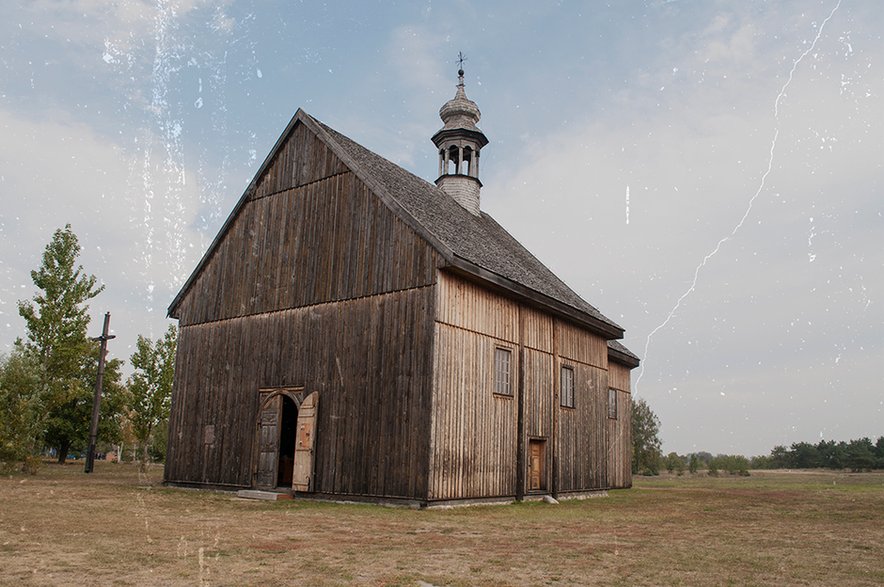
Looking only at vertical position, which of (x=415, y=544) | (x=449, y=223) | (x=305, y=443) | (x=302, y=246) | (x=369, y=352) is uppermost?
(x=449, y=223)

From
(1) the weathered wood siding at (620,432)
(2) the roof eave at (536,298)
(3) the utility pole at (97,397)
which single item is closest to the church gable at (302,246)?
(2) the roof eave at (536,298)

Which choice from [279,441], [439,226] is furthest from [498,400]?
[279,441]

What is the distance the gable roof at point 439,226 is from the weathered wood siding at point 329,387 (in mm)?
1452

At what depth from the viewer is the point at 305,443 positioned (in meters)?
18.5

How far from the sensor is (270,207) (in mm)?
A: 21312

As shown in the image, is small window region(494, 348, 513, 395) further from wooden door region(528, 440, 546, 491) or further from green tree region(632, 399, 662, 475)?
green tree region(632, 399, 662, 475)

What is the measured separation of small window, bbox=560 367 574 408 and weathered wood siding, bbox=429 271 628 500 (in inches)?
9.8

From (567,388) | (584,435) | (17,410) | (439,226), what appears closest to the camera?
(439,226)

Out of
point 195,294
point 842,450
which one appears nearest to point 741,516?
point 195,294

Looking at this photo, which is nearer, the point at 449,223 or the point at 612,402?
the point at 449,223

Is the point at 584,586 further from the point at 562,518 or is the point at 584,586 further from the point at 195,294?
Result: the point at 195,294

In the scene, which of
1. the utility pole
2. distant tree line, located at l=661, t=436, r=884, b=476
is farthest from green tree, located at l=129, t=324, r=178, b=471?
distant tree line, located at l=661, t=436, r=884, b=476

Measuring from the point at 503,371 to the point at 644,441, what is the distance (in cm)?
5062

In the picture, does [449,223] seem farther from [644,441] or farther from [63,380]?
[644,441]
